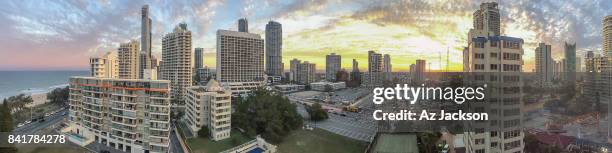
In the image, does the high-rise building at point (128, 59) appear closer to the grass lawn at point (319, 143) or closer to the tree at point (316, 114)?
the tree at point (316, 114)

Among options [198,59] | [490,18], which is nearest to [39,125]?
[490,18]

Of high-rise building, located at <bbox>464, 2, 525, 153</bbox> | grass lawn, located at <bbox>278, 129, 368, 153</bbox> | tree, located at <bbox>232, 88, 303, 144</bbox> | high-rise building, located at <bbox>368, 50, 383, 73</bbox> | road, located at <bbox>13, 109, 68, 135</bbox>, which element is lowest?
grass lawn, located at <bbox>278, 129, 368, 153</bbox>

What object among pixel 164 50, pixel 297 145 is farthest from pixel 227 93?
pixel 164 50

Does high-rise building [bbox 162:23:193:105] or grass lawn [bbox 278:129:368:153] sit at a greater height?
high-rise building [bbox 162:23:193:105]

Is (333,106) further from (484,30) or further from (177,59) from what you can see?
(484,30)

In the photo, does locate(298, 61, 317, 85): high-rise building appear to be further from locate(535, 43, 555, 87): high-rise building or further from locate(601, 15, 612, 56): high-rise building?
locate(535, 43, 555, 87): high-rise building

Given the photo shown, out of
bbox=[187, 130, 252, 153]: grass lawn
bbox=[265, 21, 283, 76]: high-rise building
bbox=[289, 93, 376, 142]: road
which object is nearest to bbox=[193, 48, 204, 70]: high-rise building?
bbox=[265, 21, 283, 76]: high-rise building
